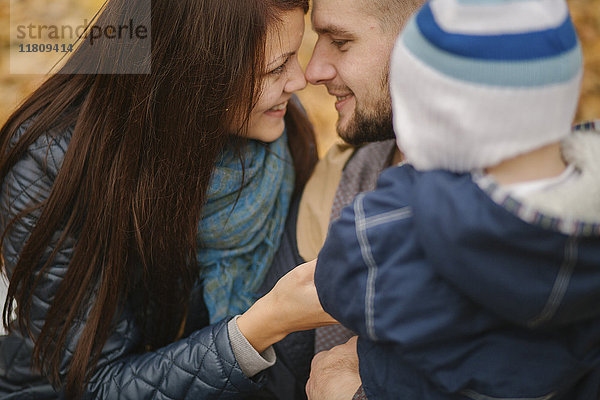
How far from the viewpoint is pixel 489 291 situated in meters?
0.83

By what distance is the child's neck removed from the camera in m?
0.83

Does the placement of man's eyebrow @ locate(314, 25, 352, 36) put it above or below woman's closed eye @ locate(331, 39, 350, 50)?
above

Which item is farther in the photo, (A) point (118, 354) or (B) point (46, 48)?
(B) point (46, 48)

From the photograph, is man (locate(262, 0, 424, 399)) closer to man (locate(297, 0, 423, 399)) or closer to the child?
man (locate(297, 0, 423, 399))

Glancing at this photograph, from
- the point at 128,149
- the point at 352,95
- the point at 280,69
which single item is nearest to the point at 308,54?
the point at 352,95

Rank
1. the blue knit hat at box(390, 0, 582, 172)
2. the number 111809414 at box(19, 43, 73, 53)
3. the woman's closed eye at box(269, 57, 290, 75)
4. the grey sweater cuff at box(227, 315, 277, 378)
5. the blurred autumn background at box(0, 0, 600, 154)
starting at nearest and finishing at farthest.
Answer: the blue knit hat at box(390, 0, 582, 172) < the grey sweater cuff at box(227, 315, 277, 378) < the woman's closed eye at box(269, 57, 290, 75) < the number 111809414 at box(19, 43, 73, 53) < the blurred autumn background at box(0, 0, 600, 154)

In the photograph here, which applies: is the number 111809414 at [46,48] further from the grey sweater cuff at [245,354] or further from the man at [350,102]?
the grey sweater cuff at [245,354]

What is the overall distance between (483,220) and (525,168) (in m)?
0.12

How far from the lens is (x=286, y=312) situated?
128 centimetres

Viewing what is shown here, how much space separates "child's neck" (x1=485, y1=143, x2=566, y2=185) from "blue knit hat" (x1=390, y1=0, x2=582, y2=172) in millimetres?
26

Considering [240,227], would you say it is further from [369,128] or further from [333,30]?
[333,30]

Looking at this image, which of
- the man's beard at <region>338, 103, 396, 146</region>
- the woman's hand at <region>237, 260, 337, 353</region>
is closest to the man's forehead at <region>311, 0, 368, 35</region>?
the man's beard at <region>338, 103, 396, 146</region>

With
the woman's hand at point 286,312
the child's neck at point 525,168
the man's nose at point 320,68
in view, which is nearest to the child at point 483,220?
the child's neck at point 525,168

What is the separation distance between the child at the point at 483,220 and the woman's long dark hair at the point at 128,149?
2.01 ft
